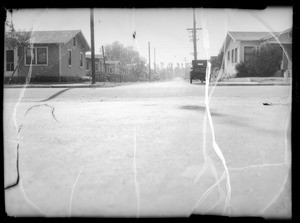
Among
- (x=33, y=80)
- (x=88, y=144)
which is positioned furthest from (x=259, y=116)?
(x=33, y=80)

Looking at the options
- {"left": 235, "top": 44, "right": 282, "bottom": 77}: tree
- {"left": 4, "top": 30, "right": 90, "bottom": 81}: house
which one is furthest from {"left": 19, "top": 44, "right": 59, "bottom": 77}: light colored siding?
{"left": 235, "top": 44, "right": 282, "bottom": 77}: tree

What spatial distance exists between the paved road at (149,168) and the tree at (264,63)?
19.4 m

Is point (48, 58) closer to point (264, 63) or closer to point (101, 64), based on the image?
point (101, 64)

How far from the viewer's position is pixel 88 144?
178 inches

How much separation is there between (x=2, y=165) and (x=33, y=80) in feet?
83.6

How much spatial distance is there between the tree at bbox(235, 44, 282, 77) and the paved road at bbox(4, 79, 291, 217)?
63.7 feet

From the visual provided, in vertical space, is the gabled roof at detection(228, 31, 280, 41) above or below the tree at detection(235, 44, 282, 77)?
above

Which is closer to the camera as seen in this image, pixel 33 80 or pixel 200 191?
pixel 200 191

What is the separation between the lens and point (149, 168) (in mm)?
3314

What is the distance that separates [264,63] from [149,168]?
23734 mm

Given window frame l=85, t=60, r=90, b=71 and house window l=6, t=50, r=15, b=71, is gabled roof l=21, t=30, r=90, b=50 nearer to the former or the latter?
house window l=6, t=50, r=15, b=71

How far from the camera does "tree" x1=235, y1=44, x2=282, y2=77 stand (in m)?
24.3

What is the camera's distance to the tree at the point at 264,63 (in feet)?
79.8
